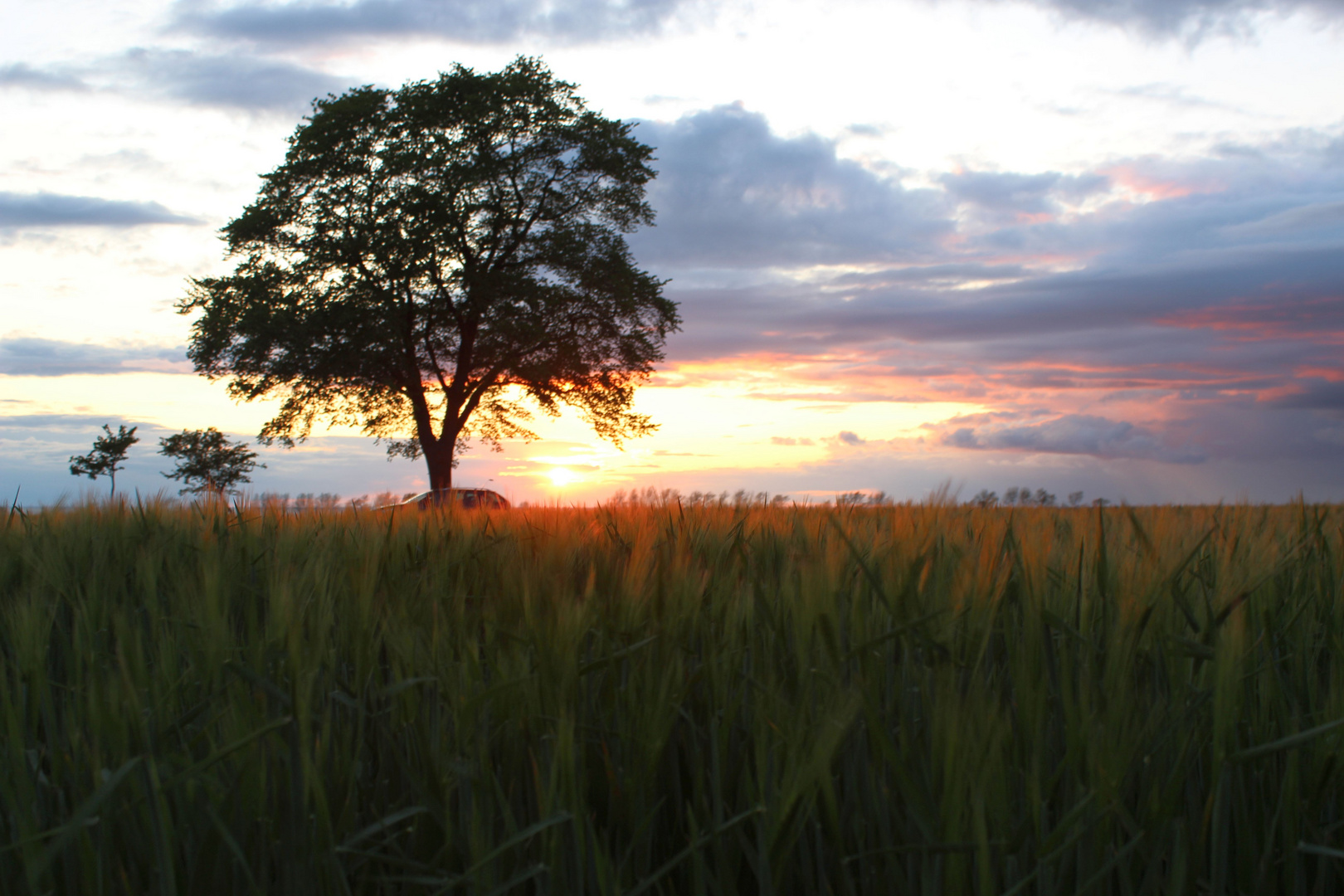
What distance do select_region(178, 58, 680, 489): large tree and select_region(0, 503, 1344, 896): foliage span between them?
19.6 metres

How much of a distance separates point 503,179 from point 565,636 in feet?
74.6

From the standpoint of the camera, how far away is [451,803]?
47.4 inches

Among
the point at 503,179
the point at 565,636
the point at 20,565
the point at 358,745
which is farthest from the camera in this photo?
the point at 503,179

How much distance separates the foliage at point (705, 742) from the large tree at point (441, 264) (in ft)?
64.3

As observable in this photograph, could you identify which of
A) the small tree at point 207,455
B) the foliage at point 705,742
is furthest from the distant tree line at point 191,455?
the foliage at point 705,742

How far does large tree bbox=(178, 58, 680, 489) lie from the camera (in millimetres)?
21047

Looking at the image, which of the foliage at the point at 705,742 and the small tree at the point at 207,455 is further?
the small tree at the point at 207,455

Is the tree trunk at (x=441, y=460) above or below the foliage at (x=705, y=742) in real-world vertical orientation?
above

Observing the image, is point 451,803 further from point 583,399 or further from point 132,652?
point 583,399

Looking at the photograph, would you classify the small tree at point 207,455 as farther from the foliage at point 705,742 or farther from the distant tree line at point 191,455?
the foliage at point 705,742

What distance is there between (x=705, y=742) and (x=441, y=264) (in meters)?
22.1

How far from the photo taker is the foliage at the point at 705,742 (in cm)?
97

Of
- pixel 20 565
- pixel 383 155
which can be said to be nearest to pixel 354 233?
pixel 383 155

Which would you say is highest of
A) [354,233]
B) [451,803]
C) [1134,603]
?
[354,233]
